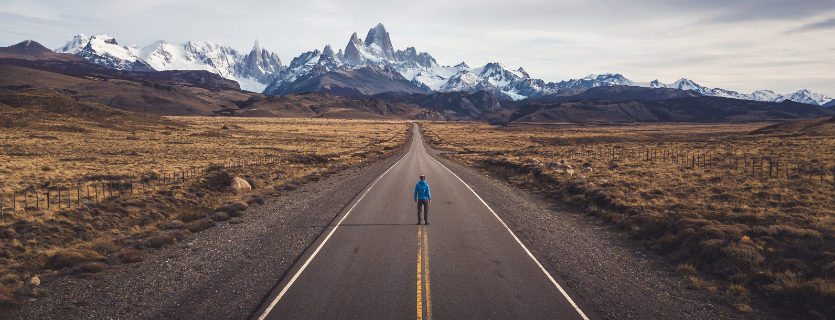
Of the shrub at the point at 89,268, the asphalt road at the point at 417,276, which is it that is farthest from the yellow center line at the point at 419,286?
the shrub at the point at 89,268

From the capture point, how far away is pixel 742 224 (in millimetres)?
14664

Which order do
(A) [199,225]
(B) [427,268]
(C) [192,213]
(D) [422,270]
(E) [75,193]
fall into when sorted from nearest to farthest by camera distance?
1. (D) [422,270]
2. (B) [427,268]
3. (A) [199,225]
4. (C) [192,213]
5. (E) [75,193]

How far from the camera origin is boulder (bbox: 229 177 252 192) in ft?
83.4

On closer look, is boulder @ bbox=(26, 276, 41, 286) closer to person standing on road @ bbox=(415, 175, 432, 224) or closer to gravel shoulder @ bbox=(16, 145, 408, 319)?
gravel shoulder @ bbox=(16, 145, 408, 319)

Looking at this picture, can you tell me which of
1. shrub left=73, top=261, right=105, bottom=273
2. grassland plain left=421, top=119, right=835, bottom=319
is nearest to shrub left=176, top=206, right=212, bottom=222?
shrub left=73, top=261, right=105, bottom=273

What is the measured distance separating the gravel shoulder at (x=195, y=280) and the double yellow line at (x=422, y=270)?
376cm

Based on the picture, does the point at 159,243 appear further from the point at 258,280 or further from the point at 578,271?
the point at 578,271

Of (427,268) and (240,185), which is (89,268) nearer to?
(427,268)

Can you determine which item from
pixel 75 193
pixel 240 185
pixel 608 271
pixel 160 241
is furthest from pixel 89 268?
pixel 608 271

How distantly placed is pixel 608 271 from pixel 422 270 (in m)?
5.55

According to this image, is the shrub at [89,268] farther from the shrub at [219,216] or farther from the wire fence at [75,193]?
the wire fence at [75,193]

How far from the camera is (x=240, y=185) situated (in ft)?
84.7

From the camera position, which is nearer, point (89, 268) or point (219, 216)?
point (89, 268)

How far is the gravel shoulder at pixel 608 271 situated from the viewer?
9242mm
